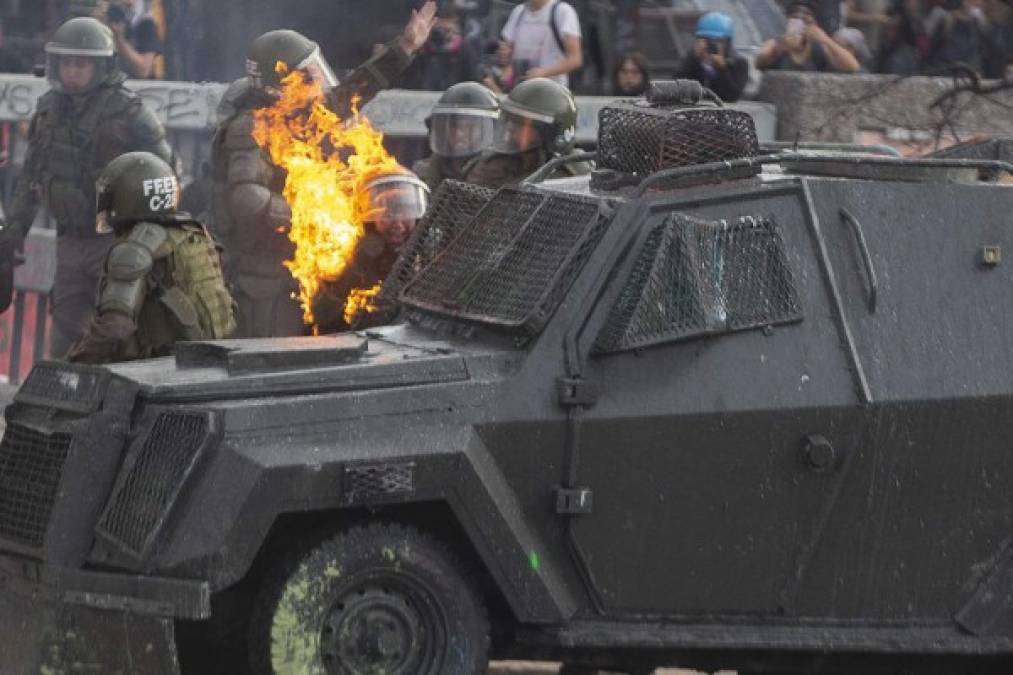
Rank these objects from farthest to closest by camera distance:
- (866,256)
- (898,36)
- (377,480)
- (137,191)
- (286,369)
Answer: (898,36), (137,191), (866,256), (286,369), (377,480)

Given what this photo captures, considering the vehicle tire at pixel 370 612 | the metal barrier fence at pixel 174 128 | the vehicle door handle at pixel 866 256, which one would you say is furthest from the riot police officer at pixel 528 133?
the vehicle tire at pixel 370 612

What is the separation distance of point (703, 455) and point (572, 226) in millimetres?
874

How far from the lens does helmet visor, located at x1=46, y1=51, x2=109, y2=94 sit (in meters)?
14.0

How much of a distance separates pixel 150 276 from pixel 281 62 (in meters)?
2.60

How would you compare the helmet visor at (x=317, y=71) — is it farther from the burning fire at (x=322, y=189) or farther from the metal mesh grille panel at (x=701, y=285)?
the metal mesh grille panel at (x=701, y=285)

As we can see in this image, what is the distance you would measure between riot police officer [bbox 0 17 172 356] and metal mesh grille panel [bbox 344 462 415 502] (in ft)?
19.1

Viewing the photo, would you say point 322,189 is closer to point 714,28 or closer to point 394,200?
point 394,200

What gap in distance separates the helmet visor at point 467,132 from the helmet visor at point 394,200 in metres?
1.87

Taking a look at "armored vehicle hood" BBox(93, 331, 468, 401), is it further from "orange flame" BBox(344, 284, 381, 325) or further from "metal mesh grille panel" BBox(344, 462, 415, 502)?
"orange flame" BBox(344, 284, 381, 325)

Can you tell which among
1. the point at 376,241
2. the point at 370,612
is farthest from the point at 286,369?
the point at 376,241

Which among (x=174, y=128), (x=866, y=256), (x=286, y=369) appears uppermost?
(x=866, y=256)

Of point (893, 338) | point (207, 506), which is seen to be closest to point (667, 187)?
point (893, 338)

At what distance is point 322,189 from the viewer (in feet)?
36.6

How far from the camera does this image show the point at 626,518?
326 inches
